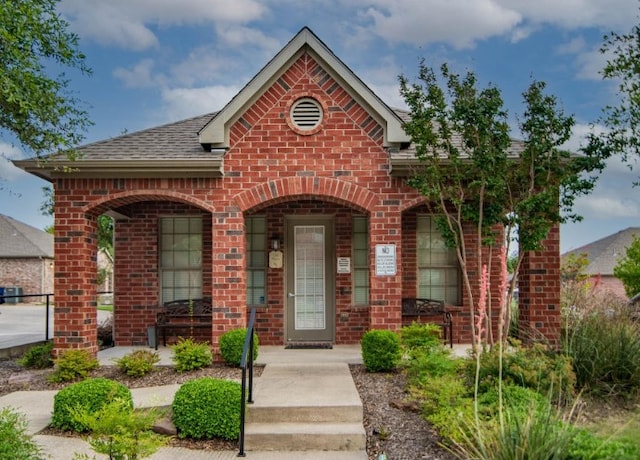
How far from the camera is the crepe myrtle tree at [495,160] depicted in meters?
8.55

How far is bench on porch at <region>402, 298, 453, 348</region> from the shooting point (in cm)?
1092

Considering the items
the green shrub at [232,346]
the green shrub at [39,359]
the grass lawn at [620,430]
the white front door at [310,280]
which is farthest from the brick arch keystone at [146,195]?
the grass lawn at [620,430]

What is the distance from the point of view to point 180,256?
37.9 ft

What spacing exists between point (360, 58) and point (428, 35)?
64.1 inches

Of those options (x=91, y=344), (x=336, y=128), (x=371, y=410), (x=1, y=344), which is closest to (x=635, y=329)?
(x=371, y=410)

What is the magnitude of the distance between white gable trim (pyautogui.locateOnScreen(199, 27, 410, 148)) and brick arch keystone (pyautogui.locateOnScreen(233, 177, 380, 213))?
0.91 metres

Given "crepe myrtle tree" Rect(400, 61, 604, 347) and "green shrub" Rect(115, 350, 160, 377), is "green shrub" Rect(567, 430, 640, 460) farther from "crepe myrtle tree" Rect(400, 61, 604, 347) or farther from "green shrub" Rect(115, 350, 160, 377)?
"green shrub" Rect(115, 350, 160, 377)

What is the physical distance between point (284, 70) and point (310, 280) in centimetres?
414

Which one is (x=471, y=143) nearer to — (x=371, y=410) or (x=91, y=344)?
(x=371, y=410)

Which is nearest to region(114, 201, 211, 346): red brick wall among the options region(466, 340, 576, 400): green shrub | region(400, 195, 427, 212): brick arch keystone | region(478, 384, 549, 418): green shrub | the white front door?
the white front door

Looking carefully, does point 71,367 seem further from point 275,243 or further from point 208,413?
point 275,243

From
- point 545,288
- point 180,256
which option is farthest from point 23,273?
point 545,288

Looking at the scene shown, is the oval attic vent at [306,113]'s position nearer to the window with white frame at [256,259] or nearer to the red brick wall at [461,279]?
the window with white frame at [256,259]

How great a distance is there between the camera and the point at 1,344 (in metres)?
12.8
